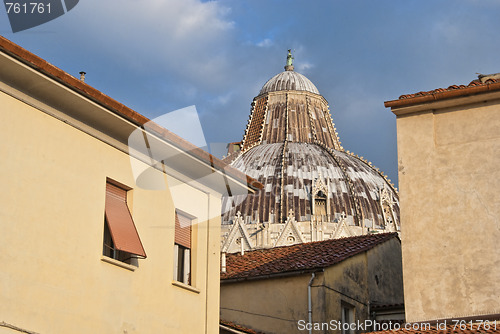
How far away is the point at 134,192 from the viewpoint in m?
13.8

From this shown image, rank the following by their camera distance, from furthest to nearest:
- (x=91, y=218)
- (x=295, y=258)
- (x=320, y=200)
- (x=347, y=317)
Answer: (x=320, y=200), (x=295, y=258), (x=347, y=317), (x=91, y=218)

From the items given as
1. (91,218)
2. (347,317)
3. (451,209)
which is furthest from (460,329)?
(347,317)

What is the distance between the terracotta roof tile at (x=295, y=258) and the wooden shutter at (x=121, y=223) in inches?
350

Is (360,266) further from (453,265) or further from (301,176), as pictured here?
(301,176)

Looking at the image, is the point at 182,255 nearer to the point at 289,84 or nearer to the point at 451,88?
the point at 451,88

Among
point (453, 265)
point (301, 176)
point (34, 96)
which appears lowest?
point (453, 265)

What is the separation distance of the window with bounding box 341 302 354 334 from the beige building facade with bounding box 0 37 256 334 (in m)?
7.61

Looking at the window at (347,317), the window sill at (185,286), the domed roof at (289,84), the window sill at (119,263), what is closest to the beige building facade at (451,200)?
the window sill at (185,286)

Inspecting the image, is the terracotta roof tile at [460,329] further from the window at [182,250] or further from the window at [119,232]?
the window at [119,232]

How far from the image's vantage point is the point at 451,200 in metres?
16.4

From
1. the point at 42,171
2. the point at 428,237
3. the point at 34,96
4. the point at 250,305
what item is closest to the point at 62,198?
the point at 42,171

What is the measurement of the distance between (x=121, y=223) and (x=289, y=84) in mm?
82628

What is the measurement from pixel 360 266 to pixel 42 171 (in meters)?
13.7

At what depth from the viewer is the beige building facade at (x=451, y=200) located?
1570cm
